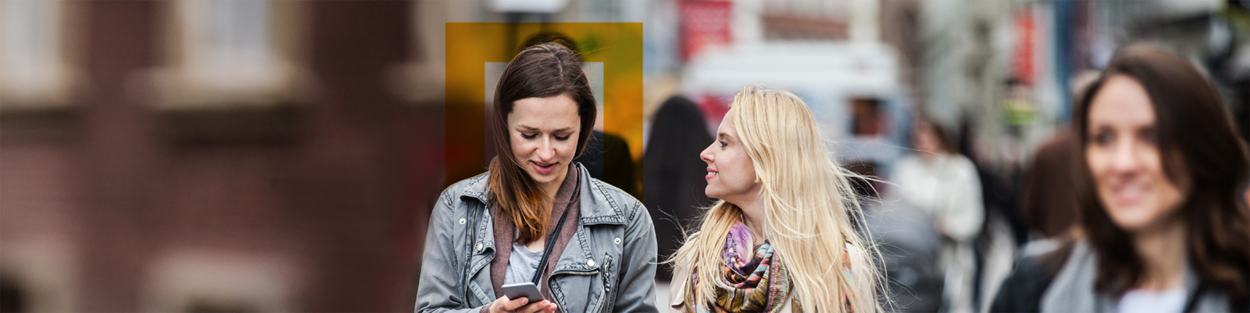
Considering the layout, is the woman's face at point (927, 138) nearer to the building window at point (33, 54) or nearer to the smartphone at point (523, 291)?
the smartphone at point (523, 291)

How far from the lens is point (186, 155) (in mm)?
4883

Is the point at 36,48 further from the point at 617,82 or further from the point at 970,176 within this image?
the point at 970,176

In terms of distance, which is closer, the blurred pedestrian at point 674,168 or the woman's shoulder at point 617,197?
the woman's shoulder at point 617,197

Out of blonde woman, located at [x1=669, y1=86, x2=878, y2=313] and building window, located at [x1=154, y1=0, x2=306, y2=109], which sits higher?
building window, located at [x1=154, y1=0, x2=306, y2=109]

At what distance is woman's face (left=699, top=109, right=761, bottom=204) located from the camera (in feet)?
5.56

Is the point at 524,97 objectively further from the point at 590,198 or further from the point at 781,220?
the point at 781,220

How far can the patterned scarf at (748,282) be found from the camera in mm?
1693

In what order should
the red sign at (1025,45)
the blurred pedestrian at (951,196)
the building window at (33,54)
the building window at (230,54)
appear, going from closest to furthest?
the building window at (230,54)
the blurred pedestrian at (951,196)
the building window at (33,54)
the red sign at (1025,45)

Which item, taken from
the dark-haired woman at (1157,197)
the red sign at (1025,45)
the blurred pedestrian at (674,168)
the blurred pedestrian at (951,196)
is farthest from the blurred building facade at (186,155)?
the red sign at (1025,45)

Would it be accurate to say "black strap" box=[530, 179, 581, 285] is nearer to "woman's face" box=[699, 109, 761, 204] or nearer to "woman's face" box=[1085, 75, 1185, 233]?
"woman's face" box=[699, 109, 761, 204]

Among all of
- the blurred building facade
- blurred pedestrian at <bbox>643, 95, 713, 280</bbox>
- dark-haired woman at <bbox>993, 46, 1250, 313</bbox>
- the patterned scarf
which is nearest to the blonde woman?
the patterned scarf

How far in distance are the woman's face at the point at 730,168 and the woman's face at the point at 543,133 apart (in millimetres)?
317

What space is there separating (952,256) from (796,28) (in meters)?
31.2

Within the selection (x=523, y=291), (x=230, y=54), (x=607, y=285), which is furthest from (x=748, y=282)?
(x=230, y=54)
